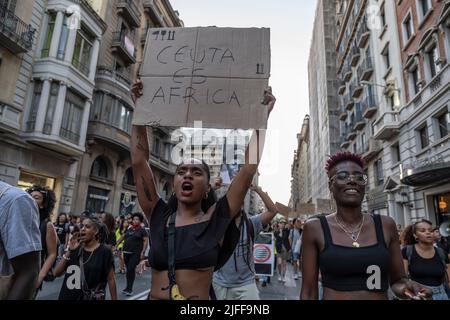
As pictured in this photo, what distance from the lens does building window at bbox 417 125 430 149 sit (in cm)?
1549

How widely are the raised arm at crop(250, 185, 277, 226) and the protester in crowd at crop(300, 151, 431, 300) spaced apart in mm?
1997


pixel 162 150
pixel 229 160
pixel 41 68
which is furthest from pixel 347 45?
pixel 229 160

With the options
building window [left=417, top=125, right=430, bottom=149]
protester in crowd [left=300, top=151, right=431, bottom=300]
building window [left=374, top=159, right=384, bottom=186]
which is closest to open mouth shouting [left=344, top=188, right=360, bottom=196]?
protester in crowd [left=300, top=151, right=431, bottom=300]

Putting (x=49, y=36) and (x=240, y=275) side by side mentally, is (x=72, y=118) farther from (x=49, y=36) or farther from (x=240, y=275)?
(x=240, y=275)

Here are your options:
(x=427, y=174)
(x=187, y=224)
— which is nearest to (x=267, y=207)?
(x=187, y=224)

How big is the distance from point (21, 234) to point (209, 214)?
1.11 meters

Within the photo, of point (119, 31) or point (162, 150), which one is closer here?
point (119, 31)

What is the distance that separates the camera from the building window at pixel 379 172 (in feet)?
70.8

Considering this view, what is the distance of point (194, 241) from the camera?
1998mm

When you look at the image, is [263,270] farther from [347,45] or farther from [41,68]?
[347,45]

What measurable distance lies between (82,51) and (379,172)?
20591mm

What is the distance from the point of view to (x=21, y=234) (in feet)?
5.78

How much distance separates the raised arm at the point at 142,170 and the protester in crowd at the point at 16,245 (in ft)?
2.40
